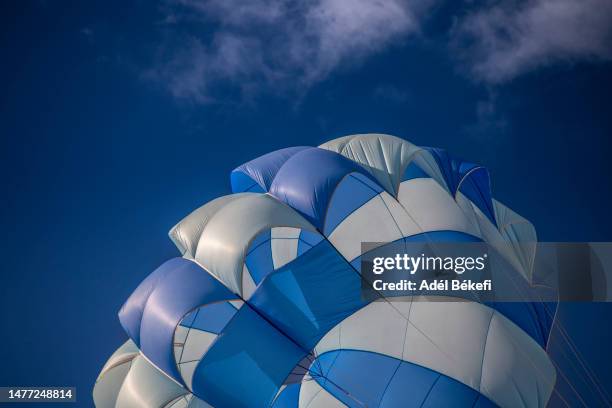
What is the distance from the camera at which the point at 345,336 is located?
23.4ft

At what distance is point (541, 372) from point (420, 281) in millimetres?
1499

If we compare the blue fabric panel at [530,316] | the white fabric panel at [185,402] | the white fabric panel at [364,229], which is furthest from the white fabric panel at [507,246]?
the white fabric panel at [185,402]

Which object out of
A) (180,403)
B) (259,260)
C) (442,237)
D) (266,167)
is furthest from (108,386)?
(442,237)

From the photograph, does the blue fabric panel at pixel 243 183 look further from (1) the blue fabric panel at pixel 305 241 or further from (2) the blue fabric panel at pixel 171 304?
(2) the blue fabric panel at pixel 171 304

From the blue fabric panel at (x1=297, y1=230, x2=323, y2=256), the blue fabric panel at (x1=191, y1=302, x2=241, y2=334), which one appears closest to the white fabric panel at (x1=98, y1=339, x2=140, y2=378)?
the blue fabric panel at (x1=191, y1=302, x2=241, y2=334)

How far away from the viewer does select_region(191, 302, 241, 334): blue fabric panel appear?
808cm

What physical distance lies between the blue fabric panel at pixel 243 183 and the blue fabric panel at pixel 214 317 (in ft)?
4.68

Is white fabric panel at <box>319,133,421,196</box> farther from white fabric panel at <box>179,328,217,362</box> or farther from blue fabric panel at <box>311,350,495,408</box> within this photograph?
white fabric panel at <box>179,328,217,362</box>

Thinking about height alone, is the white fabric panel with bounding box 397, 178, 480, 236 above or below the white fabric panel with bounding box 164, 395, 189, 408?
above

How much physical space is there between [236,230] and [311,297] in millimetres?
1052

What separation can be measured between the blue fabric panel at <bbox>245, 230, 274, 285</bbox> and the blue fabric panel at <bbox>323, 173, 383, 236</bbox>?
99cm

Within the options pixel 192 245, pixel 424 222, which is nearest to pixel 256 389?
pixel 192 245

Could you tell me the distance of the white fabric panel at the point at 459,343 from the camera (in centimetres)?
646

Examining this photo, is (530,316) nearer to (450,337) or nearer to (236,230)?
(450,337)
